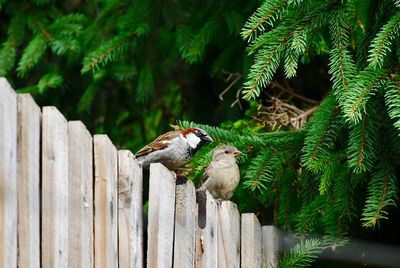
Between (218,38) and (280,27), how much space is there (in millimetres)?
1790

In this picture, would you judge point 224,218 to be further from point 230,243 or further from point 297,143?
point 297,143

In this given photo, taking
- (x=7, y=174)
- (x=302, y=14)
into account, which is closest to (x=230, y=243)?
(x=302, y=14)

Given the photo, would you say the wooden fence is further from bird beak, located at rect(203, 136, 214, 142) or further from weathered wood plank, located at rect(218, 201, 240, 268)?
bird beak, located at rect(203, 136, 214, 142)

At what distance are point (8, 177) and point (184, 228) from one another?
91 cm

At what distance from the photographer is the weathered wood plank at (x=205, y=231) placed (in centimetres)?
355

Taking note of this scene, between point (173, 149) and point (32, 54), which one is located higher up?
point (32, 54)

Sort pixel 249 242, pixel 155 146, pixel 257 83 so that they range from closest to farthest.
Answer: pixel 257 83
pixel 249 242
pixel 155 146

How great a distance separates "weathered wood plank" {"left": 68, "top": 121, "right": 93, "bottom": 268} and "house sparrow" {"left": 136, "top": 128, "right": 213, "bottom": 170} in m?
1.60

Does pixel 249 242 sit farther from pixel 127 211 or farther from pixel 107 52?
pixel 107 52

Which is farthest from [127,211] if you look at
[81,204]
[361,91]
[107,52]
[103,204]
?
[107,52]

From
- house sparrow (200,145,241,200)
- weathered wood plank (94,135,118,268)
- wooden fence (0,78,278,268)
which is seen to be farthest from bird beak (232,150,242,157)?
weathered wood plank (94,135,118,268)

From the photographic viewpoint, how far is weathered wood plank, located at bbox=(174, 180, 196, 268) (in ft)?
11.1

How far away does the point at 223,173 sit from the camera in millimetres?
4516

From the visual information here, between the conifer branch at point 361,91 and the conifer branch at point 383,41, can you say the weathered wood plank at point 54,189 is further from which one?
the conifer branch at point 383,41
